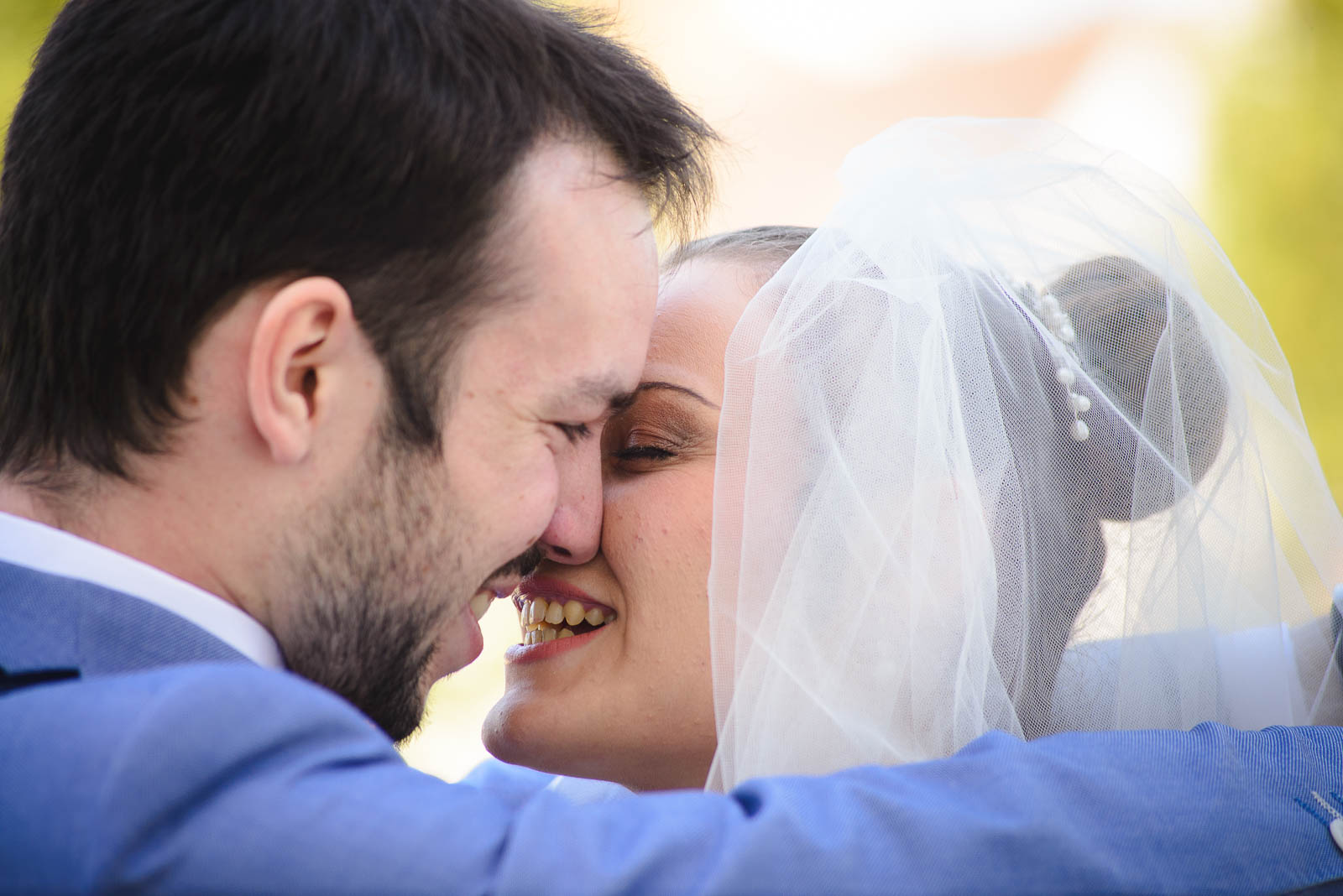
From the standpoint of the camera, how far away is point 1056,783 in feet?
4.02

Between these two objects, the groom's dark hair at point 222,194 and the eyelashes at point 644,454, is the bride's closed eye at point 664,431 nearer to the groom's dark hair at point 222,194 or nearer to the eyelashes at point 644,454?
the eyelashes at point 644,454

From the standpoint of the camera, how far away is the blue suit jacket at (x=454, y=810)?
3.16 feet

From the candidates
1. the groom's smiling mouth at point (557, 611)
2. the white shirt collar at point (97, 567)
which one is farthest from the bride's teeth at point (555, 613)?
the white shirt collar at point (97, 567)

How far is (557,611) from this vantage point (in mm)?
1926

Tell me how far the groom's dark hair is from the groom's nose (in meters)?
0.30

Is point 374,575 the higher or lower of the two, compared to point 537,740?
higher

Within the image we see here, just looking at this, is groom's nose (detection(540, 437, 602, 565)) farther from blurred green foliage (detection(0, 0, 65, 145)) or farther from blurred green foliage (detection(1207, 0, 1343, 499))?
blurred green foliage (detection(1207, 0, 1343, 499))

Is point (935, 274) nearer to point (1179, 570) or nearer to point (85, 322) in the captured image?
point (1179, 570)

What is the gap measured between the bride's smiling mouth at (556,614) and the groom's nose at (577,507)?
0.29 ft

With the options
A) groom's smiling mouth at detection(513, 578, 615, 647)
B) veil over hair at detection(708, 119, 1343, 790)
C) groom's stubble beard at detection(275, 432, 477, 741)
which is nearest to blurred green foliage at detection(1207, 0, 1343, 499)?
veil over hair at detection(708, 119, 1343, 790)

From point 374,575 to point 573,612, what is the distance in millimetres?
489

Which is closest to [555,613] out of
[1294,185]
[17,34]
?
[17,34]

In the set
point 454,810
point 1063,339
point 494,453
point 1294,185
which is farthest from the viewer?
point 1294,185

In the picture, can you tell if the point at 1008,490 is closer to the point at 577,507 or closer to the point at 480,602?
the point at 577,507
